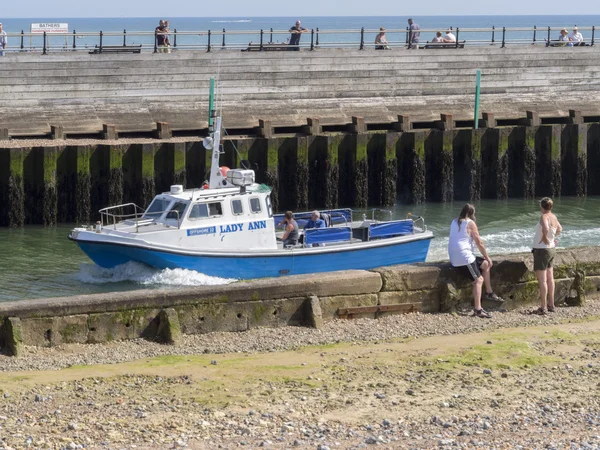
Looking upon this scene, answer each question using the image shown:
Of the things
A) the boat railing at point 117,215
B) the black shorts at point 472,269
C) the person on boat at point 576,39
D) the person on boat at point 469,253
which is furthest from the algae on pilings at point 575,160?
the person on boat at point 469,253

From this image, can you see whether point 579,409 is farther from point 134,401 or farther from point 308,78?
point 308,78

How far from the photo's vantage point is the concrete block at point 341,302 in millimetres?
14250

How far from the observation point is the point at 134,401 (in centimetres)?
1120

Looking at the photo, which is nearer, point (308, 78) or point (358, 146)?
point (358, 146)

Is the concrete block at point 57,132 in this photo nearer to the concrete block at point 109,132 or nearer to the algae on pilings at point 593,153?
the concrete block at point 109,132

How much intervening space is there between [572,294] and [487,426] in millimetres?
5131

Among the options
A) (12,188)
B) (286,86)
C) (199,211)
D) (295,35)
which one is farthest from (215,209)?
(295,35)

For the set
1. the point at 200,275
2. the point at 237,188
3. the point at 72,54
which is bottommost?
the point at 200,275

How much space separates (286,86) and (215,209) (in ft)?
47.0

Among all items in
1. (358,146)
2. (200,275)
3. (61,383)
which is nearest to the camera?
(61,383)

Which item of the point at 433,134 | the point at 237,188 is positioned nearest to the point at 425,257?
the point at 237,188

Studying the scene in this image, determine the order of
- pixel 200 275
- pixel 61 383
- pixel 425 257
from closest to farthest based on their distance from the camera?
pixel 61 383, pixel 200 275, pixel 425 257

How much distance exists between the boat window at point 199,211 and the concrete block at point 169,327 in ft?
24.8

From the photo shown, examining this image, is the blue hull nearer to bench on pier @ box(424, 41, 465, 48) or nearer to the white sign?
the white sign
